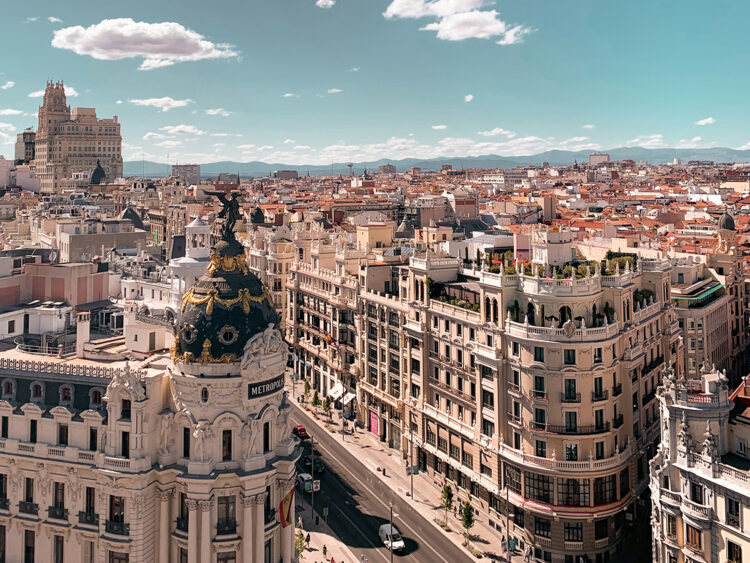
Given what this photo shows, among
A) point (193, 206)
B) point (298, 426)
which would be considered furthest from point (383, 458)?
point (193, 206)

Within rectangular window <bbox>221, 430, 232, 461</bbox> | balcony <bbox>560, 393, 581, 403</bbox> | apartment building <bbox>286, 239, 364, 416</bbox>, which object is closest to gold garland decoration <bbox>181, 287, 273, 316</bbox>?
rectangular window <bbox>221, 430, 232, 461</bbox>

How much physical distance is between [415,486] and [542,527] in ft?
63.2

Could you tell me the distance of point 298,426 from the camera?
100m

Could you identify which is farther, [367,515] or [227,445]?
[367,515]

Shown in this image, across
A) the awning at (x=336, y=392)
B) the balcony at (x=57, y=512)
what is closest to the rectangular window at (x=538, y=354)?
the balcony at (x=57, y=512)

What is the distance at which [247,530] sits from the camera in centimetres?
5244

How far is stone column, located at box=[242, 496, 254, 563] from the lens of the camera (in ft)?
172

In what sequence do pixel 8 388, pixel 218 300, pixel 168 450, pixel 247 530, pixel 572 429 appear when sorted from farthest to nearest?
pixel 572 429 < pixel 8 388 < pixel 218 300 < pixel 168 450 < pixel 247 530

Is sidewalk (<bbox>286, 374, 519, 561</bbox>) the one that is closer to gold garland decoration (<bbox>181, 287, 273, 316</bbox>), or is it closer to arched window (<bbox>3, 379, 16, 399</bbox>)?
gold garland decoration (<bbox>181, 287, 273, 316</bbox>)

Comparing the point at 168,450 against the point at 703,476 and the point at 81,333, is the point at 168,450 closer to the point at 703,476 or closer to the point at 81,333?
the point at 81,333

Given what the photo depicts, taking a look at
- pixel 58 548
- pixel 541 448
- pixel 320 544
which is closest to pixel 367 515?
pixel 320 544

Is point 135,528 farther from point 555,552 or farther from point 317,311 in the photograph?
point 317,311

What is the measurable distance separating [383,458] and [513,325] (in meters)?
32.6

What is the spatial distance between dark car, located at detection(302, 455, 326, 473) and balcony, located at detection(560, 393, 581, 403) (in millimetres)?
35337
